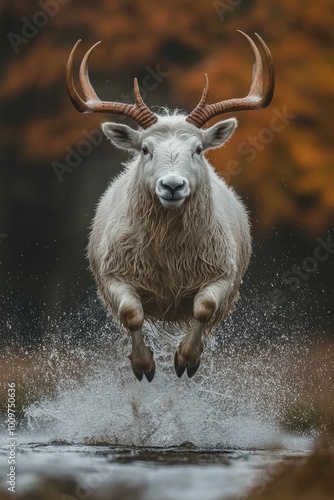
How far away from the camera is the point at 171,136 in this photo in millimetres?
8047

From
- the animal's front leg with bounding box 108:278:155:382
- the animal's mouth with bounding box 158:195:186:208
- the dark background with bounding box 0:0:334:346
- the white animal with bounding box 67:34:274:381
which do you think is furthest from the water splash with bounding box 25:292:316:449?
the animal's mouth with bounding box 158:195:186:208

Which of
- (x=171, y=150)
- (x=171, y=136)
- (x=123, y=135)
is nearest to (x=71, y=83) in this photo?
(x=123, y=135)

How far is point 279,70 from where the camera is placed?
1318 centimetres

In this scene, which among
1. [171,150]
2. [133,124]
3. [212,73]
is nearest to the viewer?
[171,150]

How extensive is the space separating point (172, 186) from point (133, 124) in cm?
634

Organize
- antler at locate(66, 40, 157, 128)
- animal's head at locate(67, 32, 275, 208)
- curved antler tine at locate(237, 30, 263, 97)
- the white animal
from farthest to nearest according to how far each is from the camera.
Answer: curved antler tine at locate(237, 30, 263, 97) → antler at locate(66, 40, 157, 128) → the white animal → animal's head at locate(67, 32, 275, 208)

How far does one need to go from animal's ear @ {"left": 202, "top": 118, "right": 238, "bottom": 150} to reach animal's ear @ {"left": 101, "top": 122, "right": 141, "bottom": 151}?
468 millimetres

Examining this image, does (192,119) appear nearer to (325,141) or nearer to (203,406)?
(203,406)

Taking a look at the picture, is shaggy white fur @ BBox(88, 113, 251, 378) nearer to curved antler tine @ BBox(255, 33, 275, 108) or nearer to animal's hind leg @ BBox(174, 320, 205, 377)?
animal's hind leg @ BBox(174, 320, 205, 377)

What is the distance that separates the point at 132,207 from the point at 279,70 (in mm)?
5180

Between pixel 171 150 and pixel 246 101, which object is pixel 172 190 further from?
pixel 246 101

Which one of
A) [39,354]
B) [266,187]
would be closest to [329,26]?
[266,187]


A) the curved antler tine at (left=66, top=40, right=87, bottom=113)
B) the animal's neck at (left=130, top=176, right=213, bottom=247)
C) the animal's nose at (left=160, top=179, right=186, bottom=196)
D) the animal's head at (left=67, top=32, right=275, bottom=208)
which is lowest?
the animal's nose at (left=160, top=179, right=186, bottom=196)

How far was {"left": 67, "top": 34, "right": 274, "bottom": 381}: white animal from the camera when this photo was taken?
809cm
